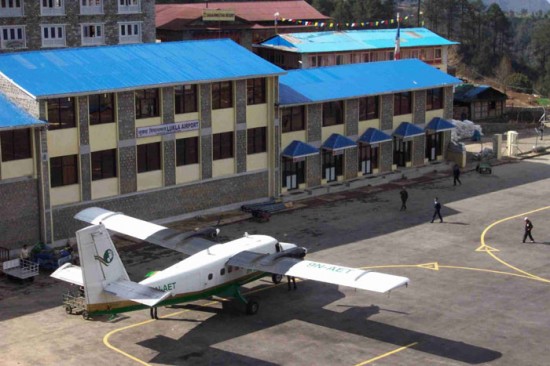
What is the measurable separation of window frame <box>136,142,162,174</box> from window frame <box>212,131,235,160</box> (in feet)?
15.6

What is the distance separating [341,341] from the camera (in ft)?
145

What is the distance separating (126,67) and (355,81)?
909 inches

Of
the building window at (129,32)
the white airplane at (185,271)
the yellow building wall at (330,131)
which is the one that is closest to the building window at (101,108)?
the white airplane at (185,271)

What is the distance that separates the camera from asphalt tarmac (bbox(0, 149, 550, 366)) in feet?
140

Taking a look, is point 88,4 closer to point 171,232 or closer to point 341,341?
point 171,232

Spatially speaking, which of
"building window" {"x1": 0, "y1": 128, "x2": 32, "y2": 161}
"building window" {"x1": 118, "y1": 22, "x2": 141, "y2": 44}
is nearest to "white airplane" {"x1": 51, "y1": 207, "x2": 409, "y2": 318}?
"building window" {"x1": 0, "y1": 128, "x2": 32, "y2": 161}

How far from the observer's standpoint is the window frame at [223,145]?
67.9 metres

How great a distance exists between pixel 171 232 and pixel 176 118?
572 inches

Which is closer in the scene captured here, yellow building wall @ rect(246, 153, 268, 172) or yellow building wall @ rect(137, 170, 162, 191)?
yellow building wall @ rect(137, 170, 162, 191)

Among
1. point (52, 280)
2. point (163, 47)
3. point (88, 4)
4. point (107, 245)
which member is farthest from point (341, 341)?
point (88, 4)

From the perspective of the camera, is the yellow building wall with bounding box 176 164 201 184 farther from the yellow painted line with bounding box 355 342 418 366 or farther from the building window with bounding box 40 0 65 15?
the building window with bounding box 40 0 65 15

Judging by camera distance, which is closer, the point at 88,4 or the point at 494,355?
the point at 494,355

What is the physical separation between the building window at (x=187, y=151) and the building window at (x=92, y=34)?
36466 millimetres

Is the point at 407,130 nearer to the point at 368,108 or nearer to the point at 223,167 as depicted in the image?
the point at 368,108
